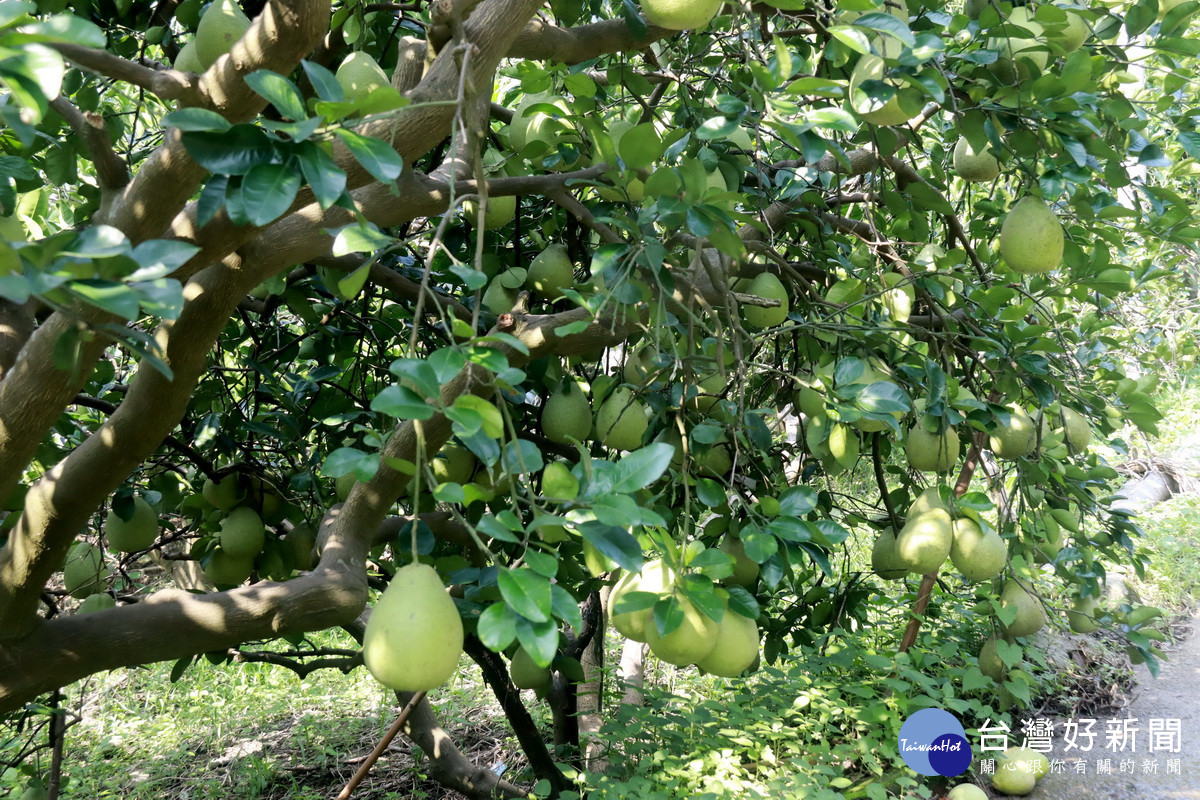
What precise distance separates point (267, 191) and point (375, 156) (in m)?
0.11

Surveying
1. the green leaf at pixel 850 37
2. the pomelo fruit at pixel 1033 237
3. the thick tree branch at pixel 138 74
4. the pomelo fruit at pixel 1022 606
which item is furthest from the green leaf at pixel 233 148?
the pomelo fruit at pixel 1022 606

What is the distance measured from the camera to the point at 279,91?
87 cm

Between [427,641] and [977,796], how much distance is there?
2.52 m

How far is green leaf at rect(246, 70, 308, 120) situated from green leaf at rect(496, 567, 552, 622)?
19.9 inches

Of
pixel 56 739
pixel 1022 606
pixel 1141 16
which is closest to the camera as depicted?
pixel 1141 16

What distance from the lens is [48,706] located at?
2.79 m

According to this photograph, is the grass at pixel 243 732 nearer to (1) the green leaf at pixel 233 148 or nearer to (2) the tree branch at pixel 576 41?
(2) the tree branch at pixel 576 41

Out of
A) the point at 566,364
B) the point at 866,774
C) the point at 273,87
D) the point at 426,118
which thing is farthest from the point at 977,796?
the point at 273,87

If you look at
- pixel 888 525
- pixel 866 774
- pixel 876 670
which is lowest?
pixel 866 774

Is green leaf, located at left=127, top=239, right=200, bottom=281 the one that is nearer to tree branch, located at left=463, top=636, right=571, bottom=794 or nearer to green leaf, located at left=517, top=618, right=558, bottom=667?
green leaf, located at left=517, top=618, right=558, bottom=667

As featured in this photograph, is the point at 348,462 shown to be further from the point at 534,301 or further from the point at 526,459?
the point at 534,301

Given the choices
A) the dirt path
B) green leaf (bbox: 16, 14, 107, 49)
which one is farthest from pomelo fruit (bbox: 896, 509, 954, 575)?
the dirt path

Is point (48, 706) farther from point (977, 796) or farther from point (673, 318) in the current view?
point (977, 796)

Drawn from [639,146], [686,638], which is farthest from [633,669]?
[639,146]
